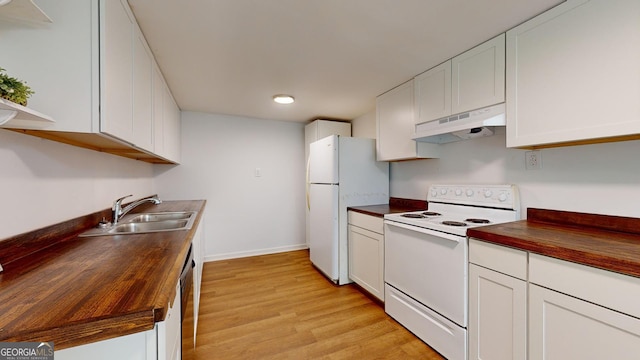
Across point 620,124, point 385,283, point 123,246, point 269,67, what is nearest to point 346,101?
point 269,67

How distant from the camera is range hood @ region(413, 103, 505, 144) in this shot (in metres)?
1.63

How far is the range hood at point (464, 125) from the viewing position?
1.63 metres

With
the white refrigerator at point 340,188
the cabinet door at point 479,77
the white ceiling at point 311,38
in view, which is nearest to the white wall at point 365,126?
the white refrigerator at point 340,188

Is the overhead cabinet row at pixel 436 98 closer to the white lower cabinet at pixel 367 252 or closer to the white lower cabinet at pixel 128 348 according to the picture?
the white lower cabinet at pixel 367 252

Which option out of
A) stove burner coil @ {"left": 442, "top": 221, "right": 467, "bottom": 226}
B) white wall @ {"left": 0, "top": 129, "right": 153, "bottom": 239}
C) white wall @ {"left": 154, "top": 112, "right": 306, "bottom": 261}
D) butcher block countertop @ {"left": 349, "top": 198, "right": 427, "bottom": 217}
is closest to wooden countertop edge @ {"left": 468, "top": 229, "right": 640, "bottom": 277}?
stove burner coil @ {"left": 442, "top": 221, "right": 467, "bottom": 226}

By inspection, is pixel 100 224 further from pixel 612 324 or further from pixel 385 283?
pixel 612 324

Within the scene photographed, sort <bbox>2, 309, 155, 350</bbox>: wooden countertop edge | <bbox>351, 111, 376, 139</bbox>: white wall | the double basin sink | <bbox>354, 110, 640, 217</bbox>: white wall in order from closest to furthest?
<bbox>2, 309, 155, 350</bbox>: wooden countertop edge < <bbox>354, 110, 640, 217</bbox>: white wall < the double basin sink < <bbox>351, 111, 376, 139</bbox>: white wall

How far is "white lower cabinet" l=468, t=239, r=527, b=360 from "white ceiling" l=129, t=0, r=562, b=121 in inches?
52.2

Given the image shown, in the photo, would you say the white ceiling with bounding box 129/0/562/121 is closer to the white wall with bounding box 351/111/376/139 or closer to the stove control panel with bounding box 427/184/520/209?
the white wall with bounding box 351/111/376/139

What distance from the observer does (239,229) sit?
366cm

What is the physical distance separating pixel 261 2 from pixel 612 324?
2.12 meters

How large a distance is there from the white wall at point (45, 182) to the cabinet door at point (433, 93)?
2.43 m

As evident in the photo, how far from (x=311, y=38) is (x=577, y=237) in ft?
6.11

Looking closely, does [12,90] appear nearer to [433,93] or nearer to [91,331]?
[91,331]
